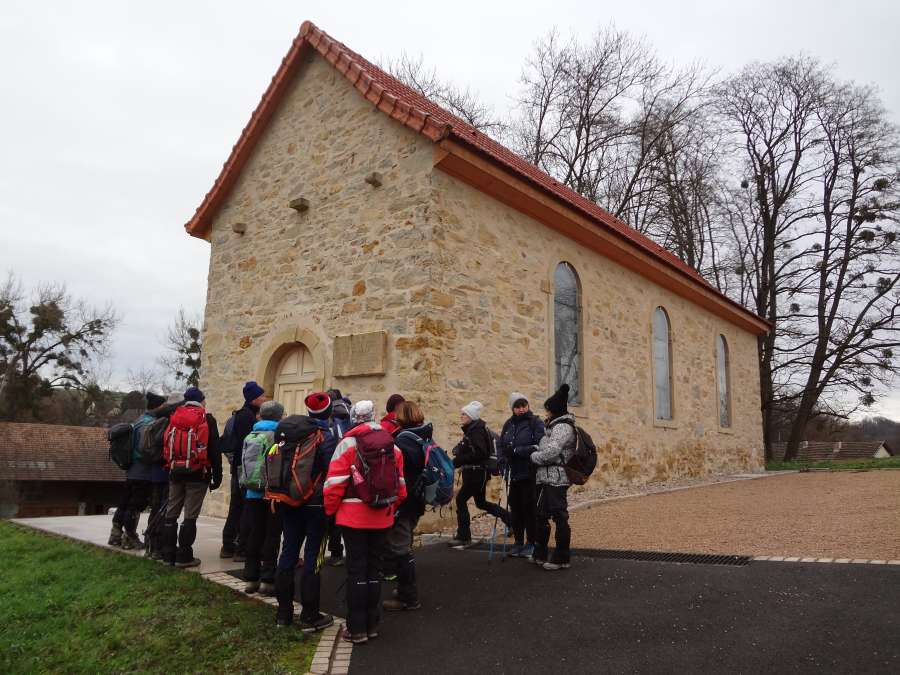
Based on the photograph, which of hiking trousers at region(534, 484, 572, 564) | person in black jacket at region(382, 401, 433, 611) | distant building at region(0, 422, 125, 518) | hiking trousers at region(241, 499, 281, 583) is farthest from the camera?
distant building at region(0, 422, 125, 518)

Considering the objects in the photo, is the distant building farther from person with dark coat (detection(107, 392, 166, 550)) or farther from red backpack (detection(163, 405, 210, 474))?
red backpack (detection(163, 405, 210, 474))

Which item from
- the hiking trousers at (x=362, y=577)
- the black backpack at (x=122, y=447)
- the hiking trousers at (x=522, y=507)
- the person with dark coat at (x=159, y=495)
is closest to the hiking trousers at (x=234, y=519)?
the person with dark coat at (x=159, y=495)

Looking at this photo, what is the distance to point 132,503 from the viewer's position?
7.01m

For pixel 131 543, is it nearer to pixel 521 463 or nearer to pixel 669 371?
pixel 521 463

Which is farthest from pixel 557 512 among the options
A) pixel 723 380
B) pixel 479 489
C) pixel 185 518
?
pixel 723 380

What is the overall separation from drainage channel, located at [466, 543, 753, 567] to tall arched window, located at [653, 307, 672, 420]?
22.5ft

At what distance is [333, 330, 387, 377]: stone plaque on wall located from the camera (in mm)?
7918

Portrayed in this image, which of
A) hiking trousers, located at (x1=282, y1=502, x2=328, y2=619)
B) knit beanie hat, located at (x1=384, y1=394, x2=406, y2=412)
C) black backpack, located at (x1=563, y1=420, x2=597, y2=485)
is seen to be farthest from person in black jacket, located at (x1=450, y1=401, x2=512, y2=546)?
hiking trousers, located at (x1=282, y1=502, x2=328, y2=619)

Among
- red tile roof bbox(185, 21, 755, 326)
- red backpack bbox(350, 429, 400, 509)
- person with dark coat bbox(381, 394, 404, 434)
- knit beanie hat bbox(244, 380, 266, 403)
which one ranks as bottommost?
red backpack bbox(350, 429, 400, 509)

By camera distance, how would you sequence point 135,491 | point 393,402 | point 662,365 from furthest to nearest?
point 662,365, point 135,491, point 393,402

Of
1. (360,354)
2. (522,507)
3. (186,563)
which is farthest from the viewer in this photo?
(360,354)

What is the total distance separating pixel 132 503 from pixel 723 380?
14.2 metres

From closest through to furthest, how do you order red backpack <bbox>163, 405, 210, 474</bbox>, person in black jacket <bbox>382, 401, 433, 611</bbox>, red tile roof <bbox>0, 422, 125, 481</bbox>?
person in black jacket <bbox>382, 401, 433, 611</bbox> < red backpack <bbox>163, 405, 210, 474</bbox> < red tile roof <bbox>0, 422, 125, 481</bbox>

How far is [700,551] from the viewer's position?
20.5ft
